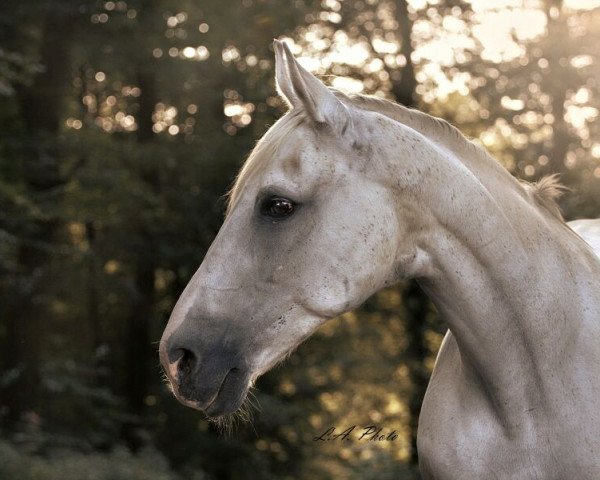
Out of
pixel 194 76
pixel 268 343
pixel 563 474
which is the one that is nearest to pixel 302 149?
pixel 268 343

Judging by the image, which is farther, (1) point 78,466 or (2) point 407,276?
(1) point 78,466

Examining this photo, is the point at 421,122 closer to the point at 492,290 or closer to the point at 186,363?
the point at 492,290

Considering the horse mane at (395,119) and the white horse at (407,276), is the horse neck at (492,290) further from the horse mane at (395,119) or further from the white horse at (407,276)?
the horse mane at (395,119)

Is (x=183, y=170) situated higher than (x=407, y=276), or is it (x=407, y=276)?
(x=407, y=276)

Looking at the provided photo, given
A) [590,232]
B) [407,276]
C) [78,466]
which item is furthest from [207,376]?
[78,466]

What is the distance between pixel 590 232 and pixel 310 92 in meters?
2.09

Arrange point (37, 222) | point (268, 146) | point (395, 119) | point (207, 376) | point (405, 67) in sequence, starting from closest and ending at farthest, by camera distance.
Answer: point (207, 376)
point (268, 146)
point (395, 119)
point (37, 222)
point (405, 67)

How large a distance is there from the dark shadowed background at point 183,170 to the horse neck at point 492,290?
23.1ft

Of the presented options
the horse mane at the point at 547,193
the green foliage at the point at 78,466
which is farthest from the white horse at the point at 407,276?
the green foliage at the point at 78,466

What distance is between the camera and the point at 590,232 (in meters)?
Answer: 4.02

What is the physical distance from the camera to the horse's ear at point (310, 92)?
2.45m

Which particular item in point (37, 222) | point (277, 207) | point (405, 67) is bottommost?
Result: point (37, 222)

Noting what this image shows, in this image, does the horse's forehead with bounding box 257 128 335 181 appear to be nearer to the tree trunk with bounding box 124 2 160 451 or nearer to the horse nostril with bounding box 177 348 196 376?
the horse nostril with bounding box 177 348 196 376

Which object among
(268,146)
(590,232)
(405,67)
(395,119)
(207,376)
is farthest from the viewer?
(405,67)
